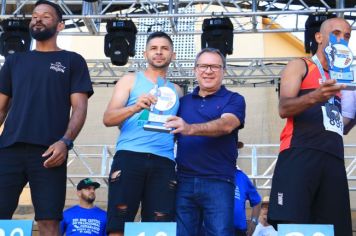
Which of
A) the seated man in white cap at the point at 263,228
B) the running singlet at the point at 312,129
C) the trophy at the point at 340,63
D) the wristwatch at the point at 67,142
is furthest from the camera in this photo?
the seated man in white cap at the point at 263,228

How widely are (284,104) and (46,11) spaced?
158cm

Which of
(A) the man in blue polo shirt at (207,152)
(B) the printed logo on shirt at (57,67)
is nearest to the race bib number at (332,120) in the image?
(A) the man in blue polo shirt at (207,152)

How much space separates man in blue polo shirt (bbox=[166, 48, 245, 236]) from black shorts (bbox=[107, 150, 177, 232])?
0.11m

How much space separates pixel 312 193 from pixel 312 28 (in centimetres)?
539

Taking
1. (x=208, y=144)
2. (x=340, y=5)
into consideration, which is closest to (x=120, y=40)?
(x=340, y=5)

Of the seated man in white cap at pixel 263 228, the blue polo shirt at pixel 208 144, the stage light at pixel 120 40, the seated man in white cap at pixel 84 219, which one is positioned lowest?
the seated man in white cap at pixel 263 228

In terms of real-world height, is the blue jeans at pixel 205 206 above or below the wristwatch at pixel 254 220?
above

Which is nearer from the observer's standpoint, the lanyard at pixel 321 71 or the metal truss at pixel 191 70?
the lanyard at pixel 321 71

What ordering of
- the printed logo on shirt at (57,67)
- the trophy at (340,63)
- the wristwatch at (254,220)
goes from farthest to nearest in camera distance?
the wristwatch at (254,220) < the printed logo on shirt at (57,67) < the trophy at (340,63)

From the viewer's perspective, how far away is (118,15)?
9.20m

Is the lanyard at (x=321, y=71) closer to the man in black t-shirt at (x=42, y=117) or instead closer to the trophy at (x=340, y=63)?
the trophy at (x=340, y=63)

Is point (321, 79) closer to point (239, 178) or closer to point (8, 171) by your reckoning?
point (8, 171)

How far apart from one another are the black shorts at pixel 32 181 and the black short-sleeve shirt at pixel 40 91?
7cm

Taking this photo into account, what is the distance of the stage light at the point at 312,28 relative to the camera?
848 cm
